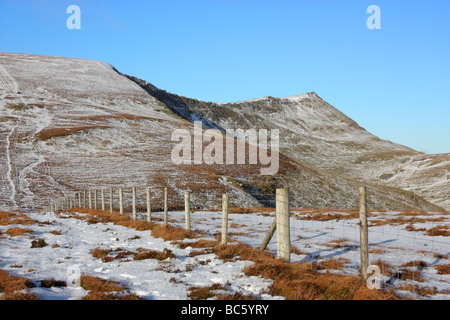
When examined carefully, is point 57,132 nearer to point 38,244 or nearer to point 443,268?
point 38,244

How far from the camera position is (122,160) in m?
62.4

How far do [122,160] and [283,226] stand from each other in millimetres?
56258

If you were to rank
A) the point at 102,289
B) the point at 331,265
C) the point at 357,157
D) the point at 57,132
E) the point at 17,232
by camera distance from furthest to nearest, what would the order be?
the point at 357,157
the point at 57,132
the point at 17,232
the point at 331,265
the point at 102,289

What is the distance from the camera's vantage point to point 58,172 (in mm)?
54375

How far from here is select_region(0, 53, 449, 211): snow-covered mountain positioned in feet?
162

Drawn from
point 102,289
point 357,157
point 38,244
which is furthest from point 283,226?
point 357,157

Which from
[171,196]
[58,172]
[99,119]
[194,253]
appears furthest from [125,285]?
[99,119]

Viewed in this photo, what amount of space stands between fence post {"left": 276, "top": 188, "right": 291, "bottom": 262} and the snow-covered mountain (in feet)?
110

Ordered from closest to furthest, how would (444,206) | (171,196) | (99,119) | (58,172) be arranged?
(171,196) → (58,172) → (444,206) → (99,119)

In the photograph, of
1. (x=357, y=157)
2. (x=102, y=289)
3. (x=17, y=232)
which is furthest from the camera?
(x=357, y=157)

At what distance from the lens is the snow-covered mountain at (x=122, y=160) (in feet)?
162

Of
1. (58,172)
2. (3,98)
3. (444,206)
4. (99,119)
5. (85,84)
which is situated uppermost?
(85,84)
